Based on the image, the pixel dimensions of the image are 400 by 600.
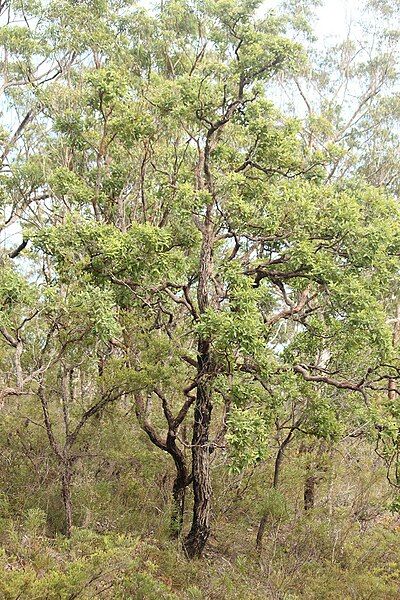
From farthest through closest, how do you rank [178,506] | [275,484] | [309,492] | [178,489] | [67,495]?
1. [309,492]
2. [275,484]
3. [178,489]
4. [178,506]
5. [67,495]

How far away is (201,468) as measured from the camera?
27.3 feet

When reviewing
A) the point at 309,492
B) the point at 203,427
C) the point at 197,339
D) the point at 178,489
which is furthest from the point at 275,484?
the point at 197,339

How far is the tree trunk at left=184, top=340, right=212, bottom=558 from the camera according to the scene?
8.16 metres

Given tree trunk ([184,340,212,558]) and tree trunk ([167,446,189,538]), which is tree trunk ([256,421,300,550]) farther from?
tree trunk ([167,446,189,538])

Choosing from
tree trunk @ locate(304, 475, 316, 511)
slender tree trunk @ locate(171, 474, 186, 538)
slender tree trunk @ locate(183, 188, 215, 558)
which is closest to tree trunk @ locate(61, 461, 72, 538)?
slender tree trunk @ locate(171, 474, 186, 538)

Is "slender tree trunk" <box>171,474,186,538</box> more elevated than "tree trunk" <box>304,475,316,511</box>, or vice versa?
"tree trunk" <box>304,475,316,511</box>

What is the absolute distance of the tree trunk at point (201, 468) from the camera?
816cm

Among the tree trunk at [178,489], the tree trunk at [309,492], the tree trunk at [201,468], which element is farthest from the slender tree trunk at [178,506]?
the tree trunk at [309,492]

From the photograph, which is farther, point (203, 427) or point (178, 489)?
point (178, 489)

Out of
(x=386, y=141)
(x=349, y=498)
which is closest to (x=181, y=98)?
(x=349, y=498)

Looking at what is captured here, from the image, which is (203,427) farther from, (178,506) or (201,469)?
(178,506)

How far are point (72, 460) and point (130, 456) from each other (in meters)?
0.98

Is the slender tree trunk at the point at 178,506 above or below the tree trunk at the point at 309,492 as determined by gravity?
below

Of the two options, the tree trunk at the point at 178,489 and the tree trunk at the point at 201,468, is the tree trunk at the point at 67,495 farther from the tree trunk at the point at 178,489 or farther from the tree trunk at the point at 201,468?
the tree trunk at the point at 201,468
